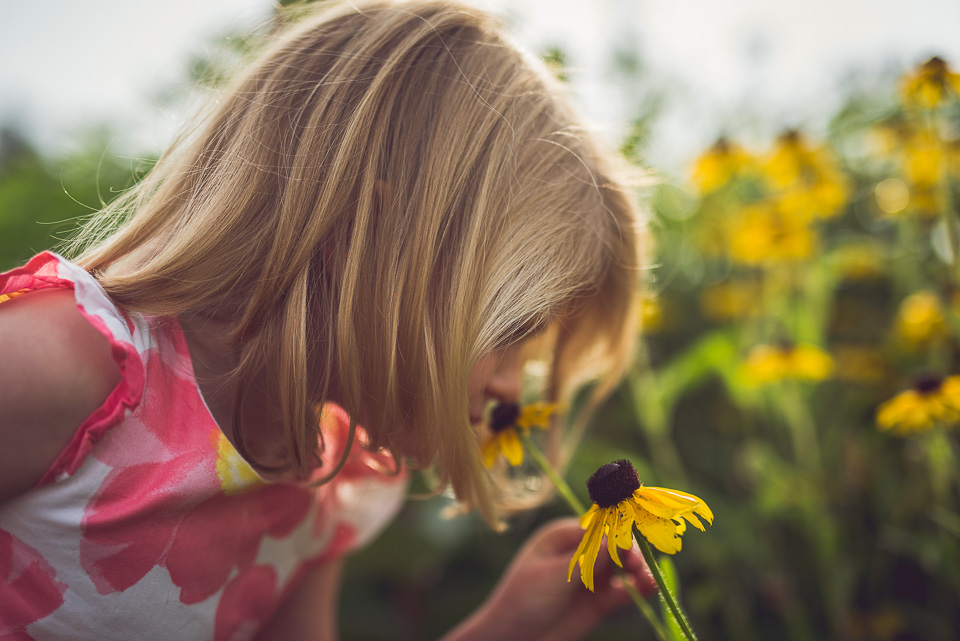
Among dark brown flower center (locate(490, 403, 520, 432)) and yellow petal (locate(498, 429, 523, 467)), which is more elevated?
dark brown flower center (locate(490, 403, 520, 432))

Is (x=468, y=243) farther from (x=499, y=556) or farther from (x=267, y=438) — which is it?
(x=499, y=556)

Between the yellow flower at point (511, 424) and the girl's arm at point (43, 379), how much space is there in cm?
28

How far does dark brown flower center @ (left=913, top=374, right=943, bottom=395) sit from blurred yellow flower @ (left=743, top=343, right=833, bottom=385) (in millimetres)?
178

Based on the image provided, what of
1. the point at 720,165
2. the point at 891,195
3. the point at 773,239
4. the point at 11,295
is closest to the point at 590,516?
the point at 11,295

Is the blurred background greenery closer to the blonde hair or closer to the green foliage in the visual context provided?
the green foliage

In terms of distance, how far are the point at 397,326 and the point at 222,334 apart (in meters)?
0.15

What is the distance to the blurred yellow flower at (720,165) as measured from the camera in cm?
103

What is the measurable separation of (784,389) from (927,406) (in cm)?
29

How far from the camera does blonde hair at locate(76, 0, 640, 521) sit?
48cm

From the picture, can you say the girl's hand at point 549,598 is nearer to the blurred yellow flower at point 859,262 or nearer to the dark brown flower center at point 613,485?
the dark brown flower center at point 613,485

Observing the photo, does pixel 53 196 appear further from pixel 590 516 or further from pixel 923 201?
pixel 923 201

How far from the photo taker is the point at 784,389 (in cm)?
92

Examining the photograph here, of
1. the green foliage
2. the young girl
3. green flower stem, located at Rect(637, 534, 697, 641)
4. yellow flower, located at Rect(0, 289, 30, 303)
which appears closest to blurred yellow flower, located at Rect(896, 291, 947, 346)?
the young girl

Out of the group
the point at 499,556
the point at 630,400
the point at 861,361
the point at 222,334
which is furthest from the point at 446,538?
the point at 861,361
